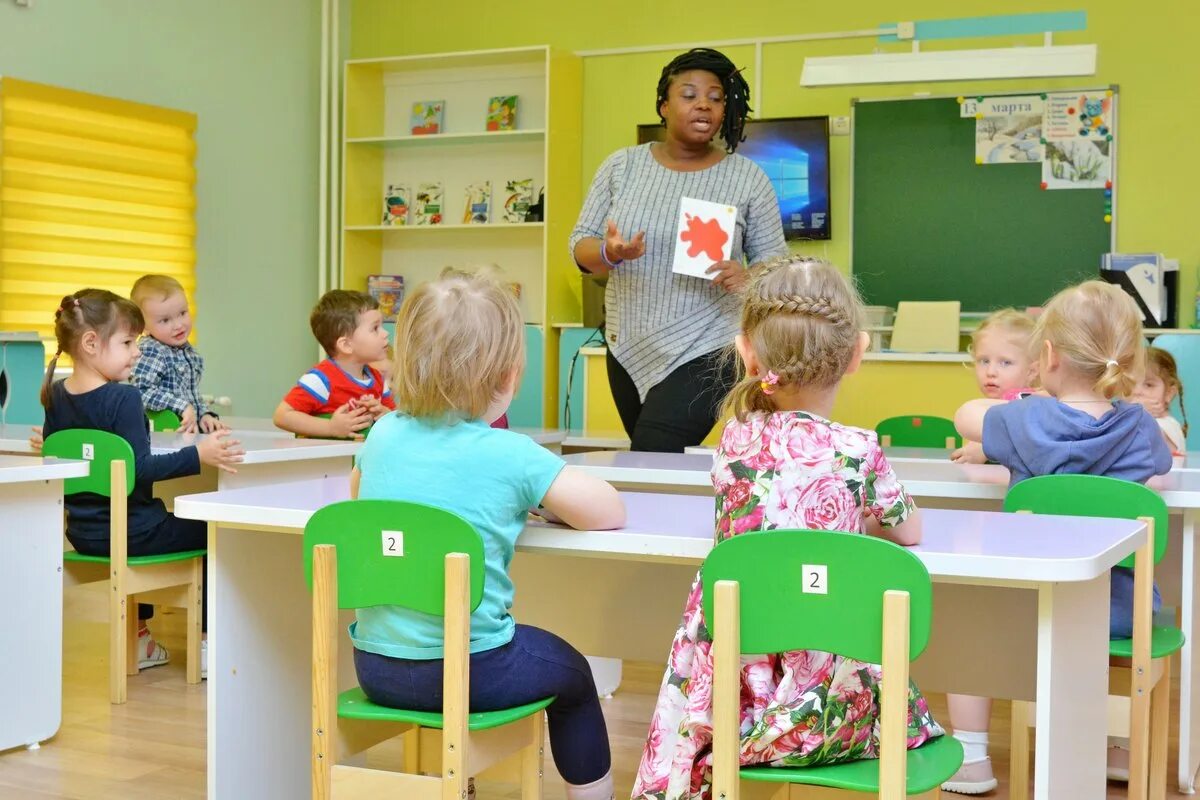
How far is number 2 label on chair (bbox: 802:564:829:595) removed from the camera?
54.9 inches

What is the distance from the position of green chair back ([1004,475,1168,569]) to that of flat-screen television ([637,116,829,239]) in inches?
159

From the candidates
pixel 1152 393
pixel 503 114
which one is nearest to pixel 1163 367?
pixel 1152 393

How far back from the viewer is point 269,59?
654 cm

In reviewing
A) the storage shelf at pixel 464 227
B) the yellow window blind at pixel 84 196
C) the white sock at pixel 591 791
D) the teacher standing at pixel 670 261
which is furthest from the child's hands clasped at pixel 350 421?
the storage shelf at pixel 464 227

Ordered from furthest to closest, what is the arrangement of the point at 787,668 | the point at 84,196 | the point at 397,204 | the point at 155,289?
the point at 397,204 → the point at 84,196 → the point at 155,289 → the point at 787,668

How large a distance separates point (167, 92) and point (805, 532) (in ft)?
17.3

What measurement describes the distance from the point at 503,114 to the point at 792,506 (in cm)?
535

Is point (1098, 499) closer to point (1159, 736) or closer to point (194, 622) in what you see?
point (1159, 736)

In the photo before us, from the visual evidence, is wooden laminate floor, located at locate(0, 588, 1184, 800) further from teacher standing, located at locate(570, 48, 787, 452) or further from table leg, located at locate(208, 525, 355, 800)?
teacher standing, located at locate(570, 48, 787, 452)

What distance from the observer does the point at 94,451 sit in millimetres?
3035

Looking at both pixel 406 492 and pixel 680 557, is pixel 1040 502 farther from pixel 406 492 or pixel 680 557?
pixel 406 492

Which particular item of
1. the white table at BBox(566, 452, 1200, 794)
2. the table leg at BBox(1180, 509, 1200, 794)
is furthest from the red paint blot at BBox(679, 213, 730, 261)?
the table leg at BBox(1180, 509, 1200, 794)

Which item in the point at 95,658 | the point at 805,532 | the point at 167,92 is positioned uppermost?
the point at 167,92

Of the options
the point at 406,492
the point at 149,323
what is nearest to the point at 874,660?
the point at 406,492
